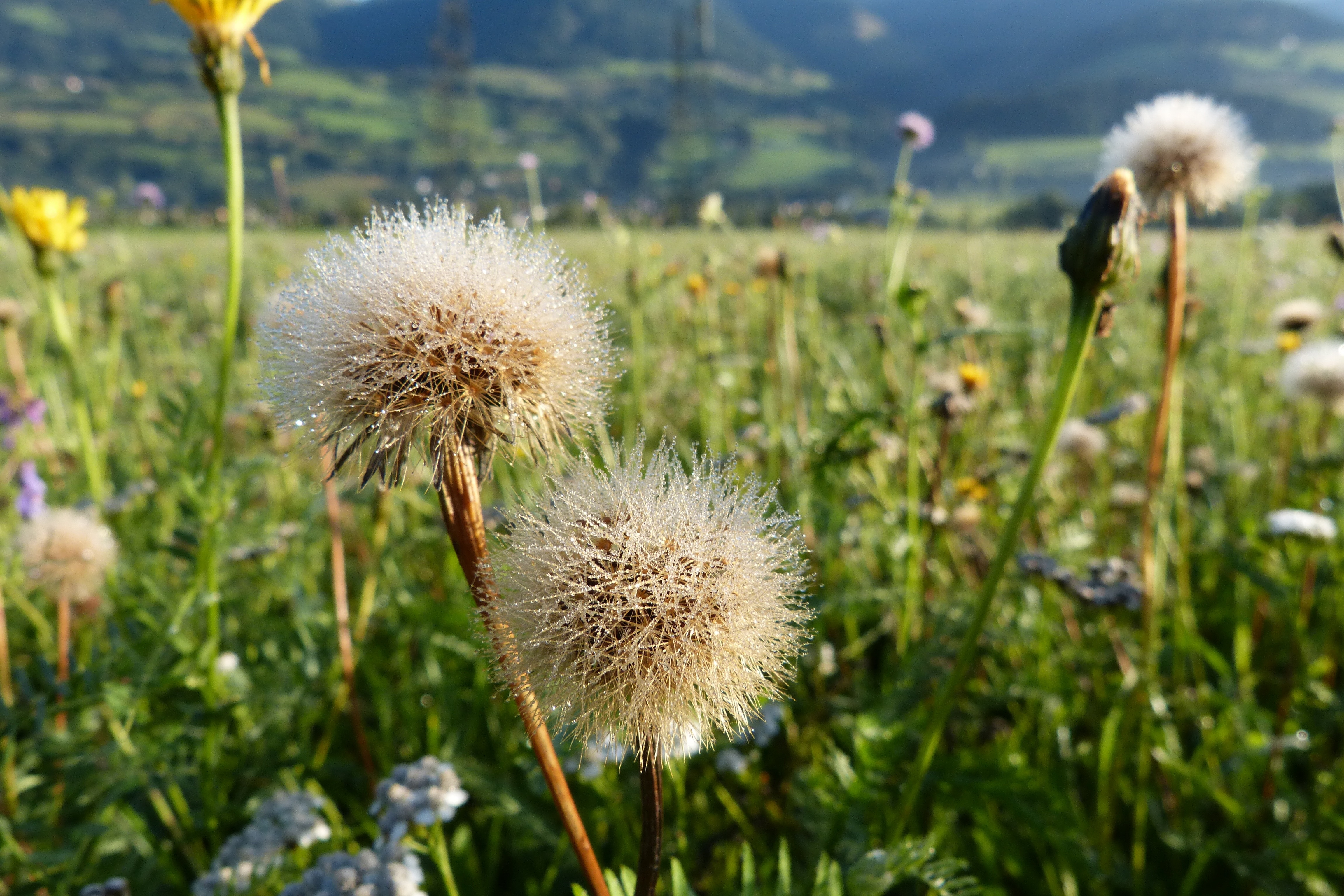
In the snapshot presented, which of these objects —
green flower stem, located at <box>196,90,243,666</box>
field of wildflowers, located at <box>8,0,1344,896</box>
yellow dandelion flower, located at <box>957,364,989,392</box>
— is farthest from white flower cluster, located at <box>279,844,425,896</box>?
yellow dandelion flower, located at <box>957,364,989,392</box>

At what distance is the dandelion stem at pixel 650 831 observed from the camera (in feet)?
2.85

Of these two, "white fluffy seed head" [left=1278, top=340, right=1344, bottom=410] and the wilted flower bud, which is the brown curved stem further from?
"white fluffy seed head" [left=1278, top=340, right=1344, bottom=410]

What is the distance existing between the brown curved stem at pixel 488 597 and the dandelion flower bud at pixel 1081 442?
110 inches

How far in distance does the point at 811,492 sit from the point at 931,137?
6.42 ft

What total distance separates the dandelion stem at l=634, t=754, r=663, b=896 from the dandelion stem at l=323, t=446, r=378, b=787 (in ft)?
4.19

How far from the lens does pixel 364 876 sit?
119cm

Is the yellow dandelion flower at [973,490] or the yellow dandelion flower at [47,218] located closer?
the yellow dandelion flower at [47,218]

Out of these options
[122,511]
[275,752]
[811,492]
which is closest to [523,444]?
[275,752]

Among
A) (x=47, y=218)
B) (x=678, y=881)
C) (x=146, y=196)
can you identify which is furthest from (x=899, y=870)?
(x=146, y=196)

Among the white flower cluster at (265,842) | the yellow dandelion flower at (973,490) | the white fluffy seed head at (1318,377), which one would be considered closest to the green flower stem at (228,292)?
the white flower cluster at (265,842)

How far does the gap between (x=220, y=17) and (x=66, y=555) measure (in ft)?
4.60

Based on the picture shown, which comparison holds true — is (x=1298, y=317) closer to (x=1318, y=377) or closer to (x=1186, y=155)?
(x=1318, y=377)

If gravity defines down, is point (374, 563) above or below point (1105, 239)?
below

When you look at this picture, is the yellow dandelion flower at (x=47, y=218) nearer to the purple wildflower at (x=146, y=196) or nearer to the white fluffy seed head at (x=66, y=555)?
the white fluffy seed head at (x=66, y=555)
